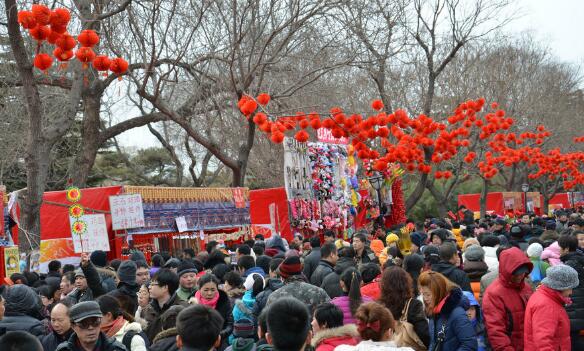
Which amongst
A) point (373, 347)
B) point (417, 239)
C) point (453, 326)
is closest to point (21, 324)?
point (373, 347)

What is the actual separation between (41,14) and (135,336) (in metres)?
4.52

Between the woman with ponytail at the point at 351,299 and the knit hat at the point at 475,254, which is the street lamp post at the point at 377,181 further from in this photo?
the woman with ponytail at the point at 351,299

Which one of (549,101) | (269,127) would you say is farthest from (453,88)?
(269,127)

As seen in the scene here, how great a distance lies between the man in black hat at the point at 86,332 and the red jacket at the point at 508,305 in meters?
2.98

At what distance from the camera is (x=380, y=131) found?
54.0 feet

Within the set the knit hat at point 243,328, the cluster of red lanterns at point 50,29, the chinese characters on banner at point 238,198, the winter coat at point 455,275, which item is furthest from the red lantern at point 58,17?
the chinese characters on banner at point 238,198

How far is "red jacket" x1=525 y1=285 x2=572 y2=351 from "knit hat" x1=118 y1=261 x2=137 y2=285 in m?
3.97

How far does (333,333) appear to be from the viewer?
4633mm

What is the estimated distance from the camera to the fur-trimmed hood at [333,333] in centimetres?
461

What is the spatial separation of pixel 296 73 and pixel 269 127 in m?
5.96

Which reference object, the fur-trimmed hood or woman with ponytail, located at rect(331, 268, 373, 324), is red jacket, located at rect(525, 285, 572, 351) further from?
the fur-trimmed hood

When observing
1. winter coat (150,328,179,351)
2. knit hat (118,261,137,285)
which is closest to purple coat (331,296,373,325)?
winter coat (150,328,179,351)

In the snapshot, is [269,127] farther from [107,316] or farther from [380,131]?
[107,316]

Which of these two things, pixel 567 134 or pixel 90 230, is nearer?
pixel 90 230
